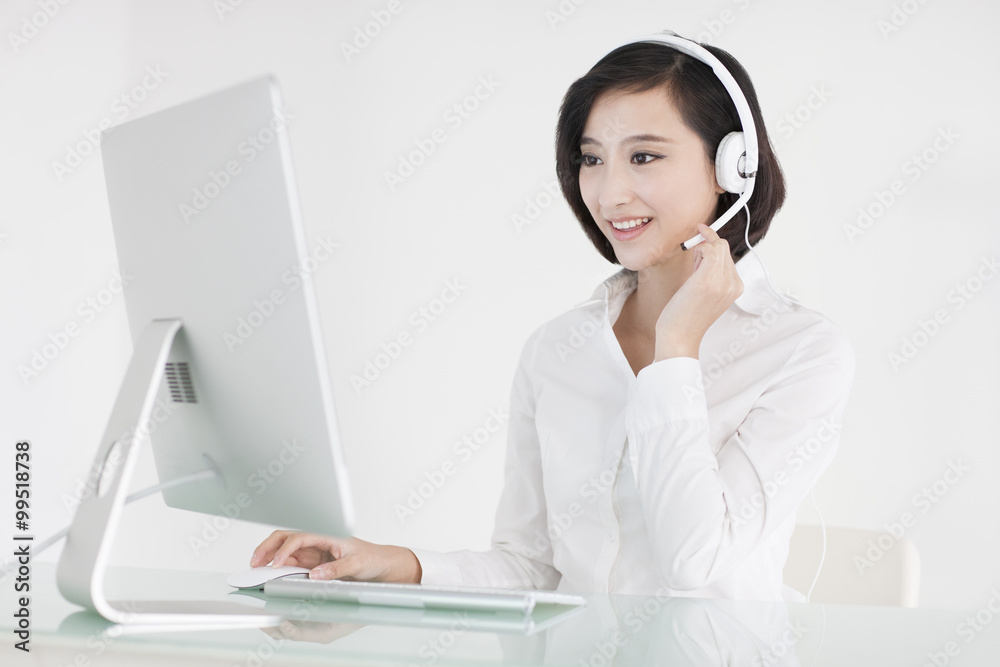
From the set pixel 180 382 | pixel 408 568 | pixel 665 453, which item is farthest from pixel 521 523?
pixel 180 382

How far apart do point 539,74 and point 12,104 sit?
1.76 m

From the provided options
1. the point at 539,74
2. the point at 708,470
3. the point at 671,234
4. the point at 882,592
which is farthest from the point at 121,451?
the point at 539,74

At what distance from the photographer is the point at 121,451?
2.83 feet

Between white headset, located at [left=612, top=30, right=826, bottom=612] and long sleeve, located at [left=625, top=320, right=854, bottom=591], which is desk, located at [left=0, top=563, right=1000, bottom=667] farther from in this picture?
white headset, located at [left=612, top=30, right=826, bottom=612]

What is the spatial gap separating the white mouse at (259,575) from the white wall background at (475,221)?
1.92 meters

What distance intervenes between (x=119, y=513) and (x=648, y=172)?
3.08 ft

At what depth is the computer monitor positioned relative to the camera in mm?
795

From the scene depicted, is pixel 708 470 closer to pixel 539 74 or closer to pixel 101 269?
pixel 539 74

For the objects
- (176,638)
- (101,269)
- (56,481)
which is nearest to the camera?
(176,638)

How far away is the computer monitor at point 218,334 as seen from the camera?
79 centimetres

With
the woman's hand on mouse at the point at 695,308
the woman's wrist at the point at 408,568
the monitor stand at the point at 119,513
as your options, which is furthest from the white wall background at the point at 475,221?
the monitor stand at the point at 119,513

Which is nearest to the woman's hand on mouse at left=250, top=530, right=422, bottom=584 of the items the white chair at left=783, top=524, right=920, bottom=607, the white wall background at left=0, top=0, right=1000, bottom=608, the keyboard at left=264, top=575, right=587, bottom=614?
the keyboard at left=264, top=575, right=587, bottom=614

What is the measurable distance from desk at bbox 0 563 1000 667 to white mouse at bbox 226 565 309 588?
0.18 ft

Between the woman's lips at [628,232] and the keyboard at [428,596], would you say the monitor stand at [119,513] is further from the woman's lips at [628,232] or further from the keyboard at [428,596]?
the woman's lips at [628,232]
